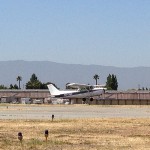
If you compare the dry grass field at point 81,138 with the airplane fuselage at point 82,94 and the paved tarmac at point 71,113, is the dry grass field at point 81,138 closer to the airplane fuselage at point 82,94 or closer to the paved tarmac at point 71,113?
the paved tarmac at point 71,113

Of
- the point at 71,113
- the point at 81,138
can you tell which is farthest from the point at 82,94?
the point at 81,138

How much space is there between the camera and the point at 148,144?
2875 centimetres

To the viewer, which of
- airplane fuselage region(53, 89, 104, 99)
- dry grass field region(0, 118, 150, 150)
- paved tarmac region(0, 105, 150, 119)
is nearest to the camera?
dry grass field region(0, 118, 150, 150)

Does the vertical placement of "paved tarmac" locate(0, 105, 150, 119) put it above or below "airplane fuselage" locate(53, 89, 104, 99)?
below

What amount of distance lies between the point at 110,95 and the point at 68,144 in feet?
420

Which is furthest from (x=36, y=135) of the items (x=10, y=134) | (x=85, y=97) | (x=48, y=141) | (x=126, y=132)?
(x=85, y=97)

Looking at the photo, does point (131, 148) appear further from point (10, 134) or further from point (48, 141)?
point (10, 134)

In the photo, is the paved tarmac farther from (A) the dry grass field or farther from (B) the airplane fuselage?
(B) the airplane fuselage

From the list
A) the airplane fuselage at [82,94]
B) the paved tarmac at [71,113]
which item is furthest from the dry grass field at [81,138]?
the airplane fuselage at [82,94]

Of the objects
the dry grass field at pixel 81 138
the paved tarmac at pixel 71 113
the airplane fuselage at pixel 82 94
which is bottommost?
the dry grass field at pixel 81 138

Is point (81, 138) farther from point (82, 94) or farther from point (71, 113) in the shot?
point (82, 94)

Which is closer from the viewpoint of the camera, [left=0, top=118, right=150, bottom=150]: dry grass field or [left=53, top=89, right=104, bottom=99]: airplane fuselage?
[left=0, top=118, right=150, bottom=150]: dry grass field

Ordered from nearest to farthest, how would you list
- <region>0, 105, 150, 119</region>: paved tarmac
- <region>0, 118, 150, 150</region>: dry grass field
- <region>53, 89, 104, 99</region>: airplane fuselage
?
<region>0, 118, 150, 150</region>: dry grass field → <region>0, 105, 150, 119</region>: paved tarmac → <region>53, 89, 104, 99</region>: airplane fuselage

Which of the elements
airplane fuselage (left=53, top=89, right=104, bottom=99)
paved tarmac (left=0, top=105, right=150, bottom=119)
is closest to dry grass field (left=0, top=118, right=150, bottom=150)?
paved tarmac (left=0, top=105, right=150, bottom=119)
